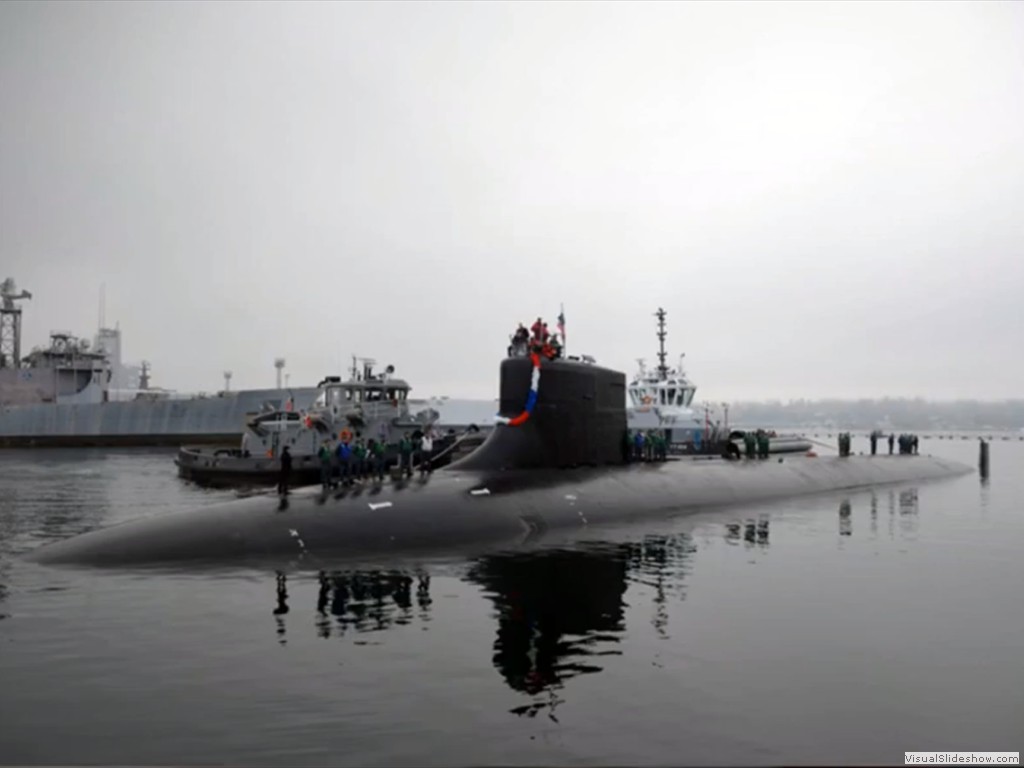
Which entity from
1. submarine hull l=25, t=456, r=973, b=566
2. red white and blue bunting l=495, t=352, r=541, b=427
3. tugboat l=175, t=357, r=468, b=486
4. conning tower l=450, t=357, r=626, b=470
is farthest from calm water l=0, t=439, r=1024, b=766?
tugboat l=175, t=357, r=468, b=486

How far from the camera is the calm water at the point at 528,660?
6348 millimetres

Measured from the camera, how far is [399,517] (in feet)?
46.7

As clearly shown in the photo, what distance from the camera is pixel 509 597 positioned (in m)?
10.9

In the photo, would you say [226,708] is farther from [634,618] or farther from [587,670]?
[634,618]

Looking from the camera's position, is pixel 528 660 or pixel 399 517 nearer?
pixel 528 660

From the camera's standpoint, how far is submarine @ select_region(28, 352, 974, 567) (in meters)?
12.9

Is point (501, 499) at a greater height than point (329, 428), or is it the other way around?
point (329, 428)

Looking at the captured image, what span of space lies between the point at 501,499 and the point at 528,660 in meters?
7.37

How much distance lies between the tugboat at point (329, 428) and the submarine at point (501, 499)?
1484 centimetres

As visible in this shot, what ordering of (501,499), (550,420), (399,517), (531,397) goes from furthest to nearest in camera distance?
(550,420)
(531,397)
(501,499)
(399,517)

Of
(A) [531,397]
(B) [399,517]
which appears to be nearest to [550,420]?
(A) [531,397]

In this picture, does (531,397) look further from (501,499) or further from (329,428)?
(329,428)

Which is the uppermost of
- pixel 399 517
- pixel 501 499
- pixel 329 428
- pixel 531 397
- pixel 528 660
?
pixel 531 397

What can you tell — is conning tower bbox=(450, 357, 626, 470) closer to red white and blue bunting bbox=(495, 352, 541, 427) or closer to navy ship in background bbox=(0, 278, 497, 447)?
red white and blue bunting bbox=(495, 352, 541, 427)
